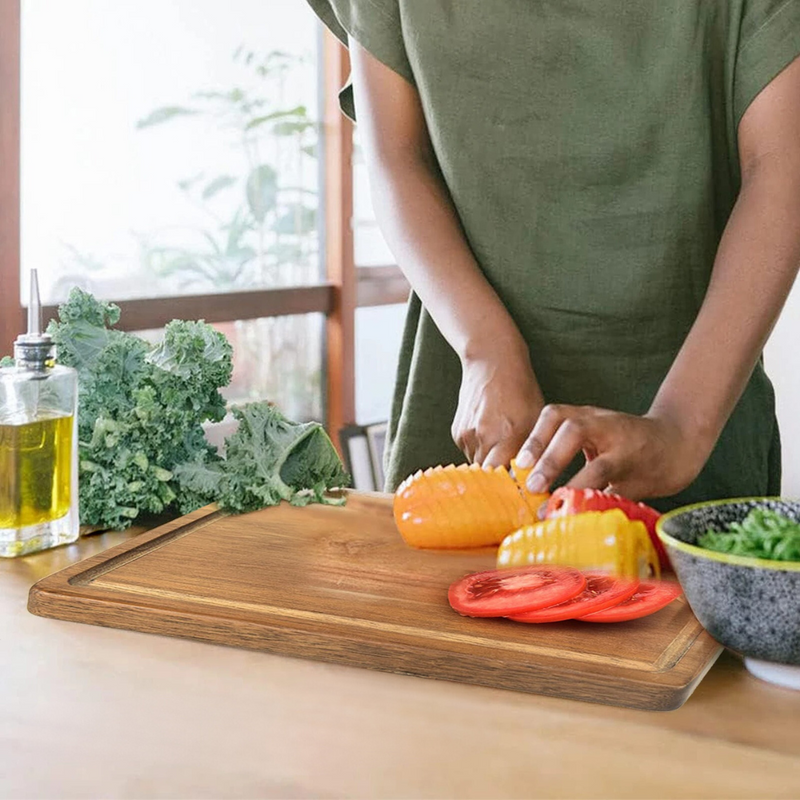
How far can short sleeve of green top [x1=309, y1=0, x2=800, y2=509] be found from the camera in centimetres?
162

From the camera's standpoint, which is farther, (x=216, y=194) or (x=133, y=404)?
(x=216, y=194)

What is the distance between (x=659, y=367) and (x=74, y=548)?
2.84 feet

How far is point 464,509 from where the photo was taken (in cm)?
128

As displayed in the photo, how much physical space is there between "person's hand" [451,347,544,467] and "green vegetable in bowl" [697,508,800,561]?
441mm

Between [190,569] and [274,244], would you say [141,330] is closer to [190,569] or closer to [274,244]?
[274,244]

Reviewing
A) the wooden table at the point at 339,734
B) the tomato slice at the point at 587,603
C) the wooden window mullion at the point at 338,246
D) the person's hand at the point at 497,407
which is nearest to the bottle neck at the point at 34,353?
the wooden table at the point at 339,734

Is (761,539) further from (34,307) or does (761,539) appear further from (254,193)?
(254,193)

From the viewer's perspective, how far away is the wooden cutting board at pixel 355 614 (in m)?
0.93

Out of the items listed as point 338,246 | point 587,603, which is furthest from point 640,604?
point 338,246

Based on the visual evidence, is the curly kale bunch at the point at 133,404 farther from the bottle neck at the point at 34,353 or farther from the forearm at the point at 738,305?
the forearm at the point at 738,305

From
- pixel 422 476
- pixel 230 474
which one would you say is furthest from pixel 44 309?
pixel 422 476

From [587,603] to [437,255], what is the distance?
2.50 feet

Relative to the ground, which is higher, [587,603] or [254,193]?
[254,193]

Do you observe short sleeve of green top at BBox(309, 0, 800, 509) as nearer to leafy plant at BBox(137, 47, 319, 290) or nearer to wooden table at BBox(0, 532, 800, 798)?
wooden table at BBox(0, 532, 800, 798)
